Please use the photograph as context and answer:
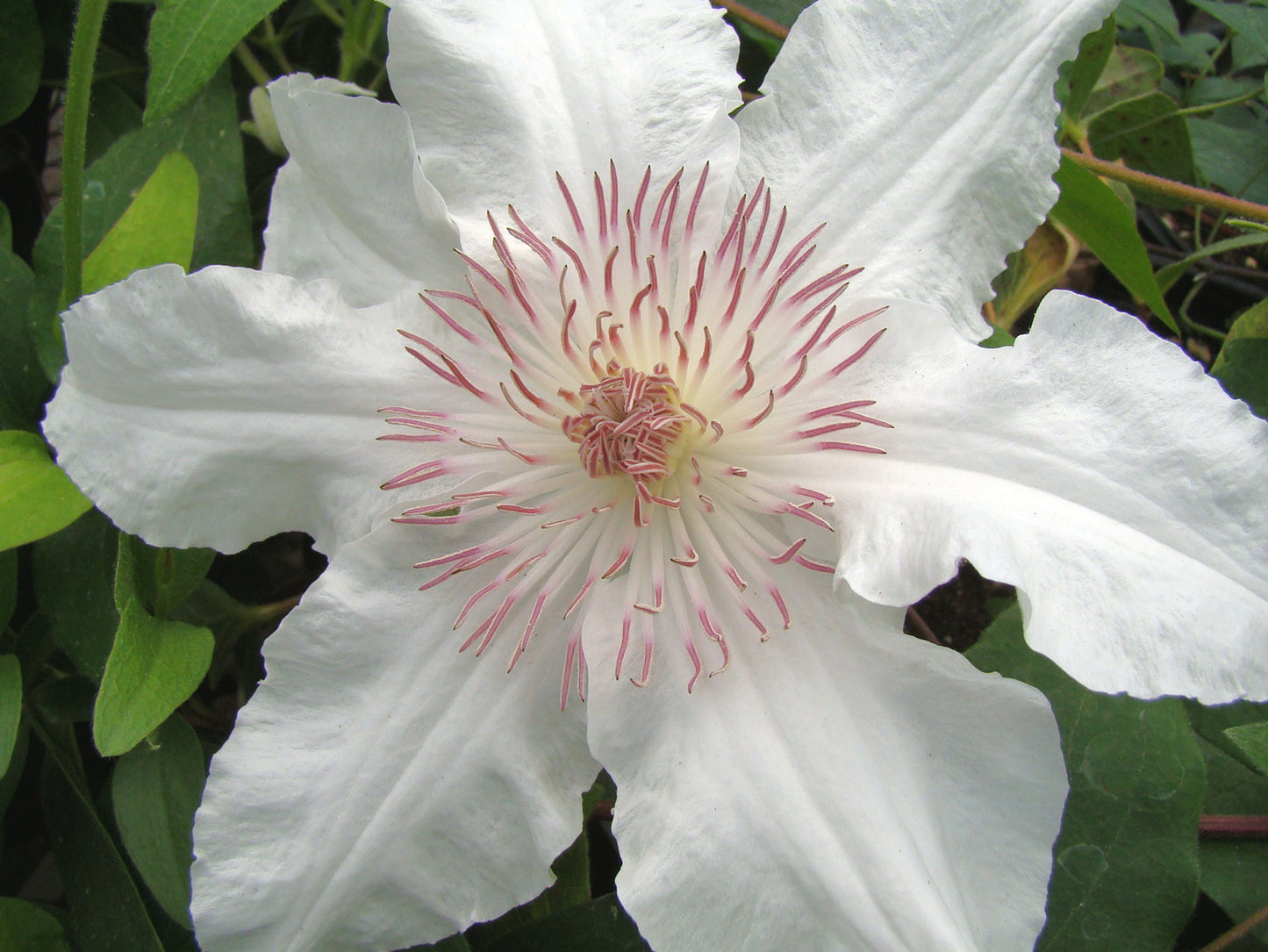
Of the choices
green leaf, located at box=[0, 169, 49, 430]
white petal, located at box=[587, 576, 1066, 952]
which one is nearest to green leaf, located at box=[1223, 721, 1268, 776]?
white petal, located at box=[587, 576, 1066, 952]

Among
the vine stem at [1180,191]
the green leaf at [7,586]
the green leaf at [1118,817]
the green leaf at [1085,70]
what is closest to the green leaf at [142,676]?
the green leaf at [7,586]

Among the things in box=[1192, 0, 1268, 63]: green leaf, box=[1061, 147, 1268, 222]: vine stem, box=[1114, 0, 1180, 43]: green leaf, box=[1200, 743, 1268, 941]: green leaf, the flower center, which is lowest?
box=[1200, 743, 1268, 941]: green leaf

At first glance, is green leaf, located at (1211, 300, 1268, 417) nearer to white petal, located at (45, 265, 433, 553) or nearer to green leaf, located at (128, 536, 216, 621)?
white petal, located at (45, 265, 433, 553)

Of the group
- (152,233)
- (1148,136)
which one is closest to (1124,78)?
(1148,136)

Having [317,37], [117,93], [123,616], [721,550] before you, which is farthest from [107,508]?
[317,37]

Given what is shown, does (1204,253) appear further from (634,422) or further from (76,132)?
(76,132)
